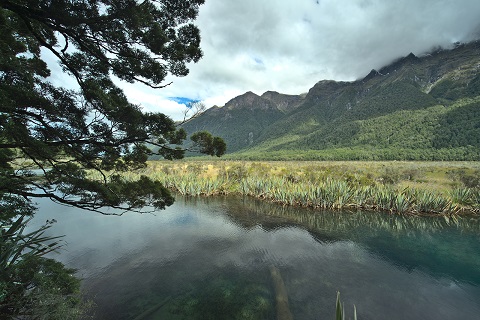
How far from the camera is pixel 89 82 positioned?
4.66 m

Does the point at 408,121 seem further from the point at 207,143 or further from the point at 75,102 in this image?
the point at 75,102

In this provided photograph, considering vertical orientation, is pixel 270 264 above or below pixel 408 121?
below

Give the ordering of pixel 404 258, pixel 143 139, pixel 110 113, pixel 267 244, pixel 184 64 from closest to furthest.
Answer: pixel 110 113, pixel 143 139, pixel 184 64, pixel 404 258, pixel 267 244

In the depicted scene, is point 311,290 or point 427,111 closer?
point 311,290

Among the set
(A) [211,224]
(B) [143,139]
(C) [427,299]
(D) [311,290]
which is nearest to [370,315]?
(D) [311,290]

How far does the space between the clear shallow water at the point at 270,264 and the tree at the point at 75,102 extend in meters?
3.10

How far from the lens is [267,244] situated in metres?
11.3

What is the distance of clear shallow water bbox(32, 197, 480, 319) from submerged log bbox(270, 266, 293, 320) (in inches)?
6.4

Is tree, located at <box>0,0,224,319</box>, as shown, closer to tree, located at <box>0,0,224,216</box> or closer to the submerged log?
tree, located at <box>0,0,224,216</box>

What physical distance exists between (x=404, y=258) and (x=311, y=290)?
550 cm

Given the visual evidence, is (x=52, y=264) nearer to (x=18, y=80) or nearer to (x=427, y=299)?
(x=18, y=80)

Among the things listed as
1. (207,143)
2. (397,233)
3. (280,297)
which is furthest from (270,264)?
(397,233)

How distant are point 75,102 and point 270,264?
334 inches

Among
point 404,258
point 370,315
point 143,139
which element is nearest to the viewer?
point 143,139
